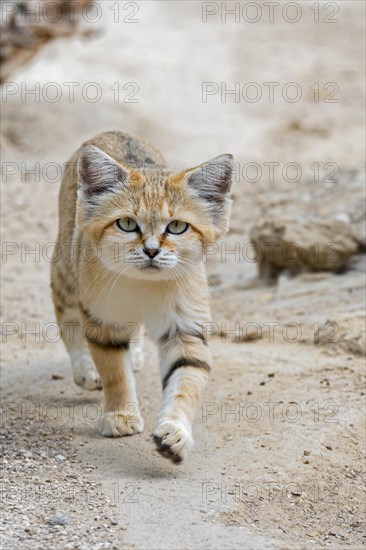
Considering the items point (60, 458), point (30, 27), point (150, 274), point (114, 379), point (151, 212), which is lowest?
point (60, 458)

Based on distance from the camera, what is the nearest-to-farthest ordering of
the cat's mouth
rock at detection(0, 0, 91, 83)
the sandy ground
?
the sandy ground, the cat's mouth, rock at detection(0, 0, 91, 83)

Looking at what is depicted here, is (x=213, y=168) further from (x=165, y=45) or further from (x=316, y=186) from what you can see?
(x=165, y=45)

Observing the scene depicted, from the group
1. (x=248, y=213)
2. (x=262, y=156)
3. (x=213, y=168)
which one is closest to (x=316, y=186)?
(x=248, y=213)

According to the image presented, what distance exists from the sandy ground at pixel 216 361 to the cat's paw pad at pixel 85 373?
3.2 inches

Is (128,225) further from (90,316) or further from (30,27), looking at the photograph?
(30,27)

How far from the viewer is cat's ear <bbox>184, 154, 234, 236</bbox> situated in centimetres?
495

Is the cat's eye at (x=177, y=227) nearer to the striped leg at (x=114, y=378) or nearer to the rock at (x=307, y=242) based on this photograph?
the striped leg at (x=114, y=378)

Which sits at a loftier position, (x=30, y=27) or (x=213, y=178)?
(x=30, y=27)

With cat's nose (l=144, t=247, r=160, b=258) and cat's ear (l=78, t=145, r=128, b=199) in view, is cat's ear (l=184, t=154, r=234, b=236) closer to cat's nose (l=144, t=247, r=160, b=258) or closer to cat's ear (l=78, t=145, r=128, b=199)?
cat's ear (l=78, t=145, r=128, b=199)

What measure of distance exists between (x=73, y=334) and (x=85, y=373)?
25cm

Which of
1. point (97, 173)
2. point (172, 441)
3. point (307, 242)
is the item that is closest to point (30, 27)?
point (307, 242)

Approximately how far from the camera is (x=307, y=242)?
24.6 feet

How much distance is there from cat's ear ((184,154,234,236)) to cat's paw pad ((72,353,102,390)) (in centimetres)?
135

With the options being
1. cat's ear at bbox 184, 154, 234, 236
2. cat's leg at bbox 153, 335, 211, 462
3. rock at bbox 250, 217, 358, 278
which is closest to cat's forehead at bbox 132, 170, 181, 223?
cat's ear at bbox 184, 154, 234, 236
